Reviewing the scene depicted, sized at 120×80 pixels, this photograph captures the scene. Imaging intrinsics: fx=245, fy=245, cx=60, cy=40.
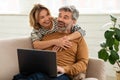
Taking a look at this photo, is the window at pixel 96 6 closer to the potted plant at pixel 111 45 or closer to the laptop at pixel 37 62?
the potted plant at pixel 111 45

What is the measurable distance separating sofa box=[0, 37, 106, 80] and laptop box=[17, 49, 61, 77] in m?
0.16

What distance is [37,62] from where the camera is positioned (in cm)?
182

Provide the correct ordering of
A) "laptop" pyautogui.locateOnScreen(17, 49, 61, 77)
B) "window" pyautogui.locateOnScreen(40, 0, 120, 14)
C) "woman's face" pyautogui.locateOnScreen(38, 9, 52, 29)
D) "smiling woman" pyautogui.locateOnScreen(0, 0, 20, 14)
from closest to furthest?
"laptop" pyautogui.locateOnScreen(17, 49, 61, 77) < "woman's face" pyautogui.locateOnScreen(38, 9, 52, 29) < "window" pyautogui.locateOnScreen(40, 0, 120, 14) < "smiling woman" pyautogui.locateOnScreen(0, 0, 20, 14)

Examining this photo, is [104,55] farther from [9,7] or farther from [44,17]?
[9,7]

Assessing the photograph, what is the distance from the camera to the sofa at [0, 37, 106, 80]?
2006 millimetres

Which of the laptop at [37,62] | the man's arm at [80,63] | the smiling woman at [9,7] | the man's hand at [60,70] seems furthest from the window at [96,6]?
the laptop at [37,62]

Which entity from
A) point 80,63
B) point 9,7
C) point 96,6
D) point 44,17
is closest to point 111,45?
point 80,63

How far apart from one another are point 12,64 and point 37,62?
1.07 ft

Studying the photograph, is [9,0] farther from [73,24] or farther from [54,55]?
[54,55]

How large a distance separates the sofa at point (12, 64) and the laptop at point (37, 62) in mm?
157

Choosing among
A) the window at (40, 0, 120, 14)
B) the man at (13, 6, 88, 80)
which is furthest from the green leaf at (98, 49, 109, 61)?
the window at (40, 0, 120, 14)

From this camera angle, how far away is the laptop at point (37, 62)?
5.74 ft

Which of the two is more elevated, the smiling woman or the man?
the smiling woman

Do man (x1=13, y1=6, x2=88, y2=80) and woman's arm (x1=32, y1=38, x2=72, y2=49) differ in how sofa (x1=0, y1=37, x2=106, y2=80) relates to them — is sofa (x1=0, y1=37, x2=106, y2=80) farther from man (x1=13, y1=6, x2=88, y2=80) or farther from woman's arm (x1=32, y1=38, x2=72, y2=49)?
woman's arm (x1=32, y1=38, x2=72, y2=49)
